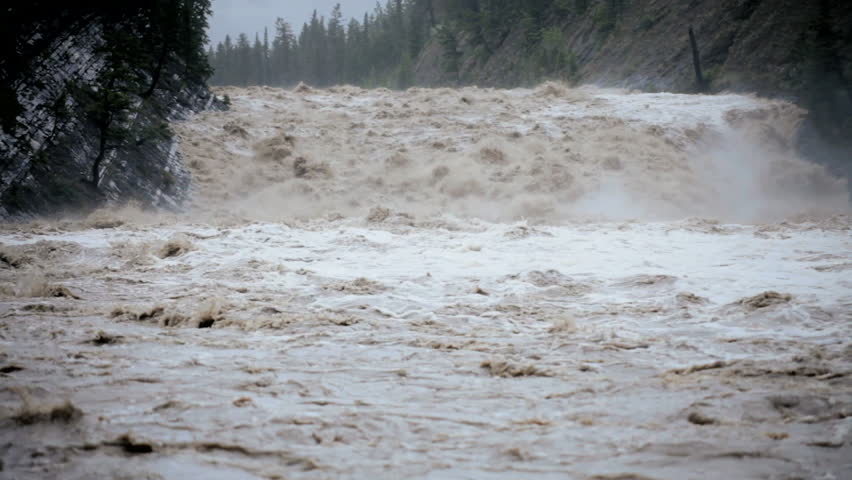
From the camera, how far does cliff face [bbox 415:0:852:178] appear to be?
1475 centimetres

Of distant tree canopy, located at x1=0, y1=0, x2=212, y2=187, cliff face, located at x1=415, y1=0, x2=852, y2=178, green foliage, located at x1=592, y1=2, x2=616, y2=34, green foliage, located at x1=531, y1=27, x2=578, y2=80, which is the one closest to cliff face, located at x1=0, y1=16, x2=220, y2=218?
distant tree canopy, located at x1=0, y1=0, x2=212, y2=187

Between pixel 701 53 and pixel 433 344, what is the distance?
28967 mm

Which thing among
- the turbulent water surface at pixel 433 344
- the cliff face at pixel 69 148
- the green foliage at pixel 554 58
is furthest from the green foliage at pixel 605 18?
the cliff face at pixel 69 148

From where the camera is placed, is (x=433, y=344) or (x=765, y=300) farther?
(x=765, y=300)

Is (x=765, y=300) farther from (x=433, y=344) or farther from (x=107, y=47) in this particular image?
(x=107, y=47)

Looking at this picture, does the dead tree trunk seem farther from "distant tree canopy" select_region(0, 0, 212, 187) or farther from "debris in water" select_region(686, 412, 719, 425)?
"debris in water" select_region(686, 412, 719, 425)

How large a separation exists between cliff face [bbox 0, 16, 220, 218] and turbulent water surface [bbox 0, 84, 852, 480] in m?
1.02

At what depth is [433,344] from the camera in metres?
3.91

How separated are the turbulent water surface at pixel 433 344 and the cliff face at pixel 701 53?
14.0 feet

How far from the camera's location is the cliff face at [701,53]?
14.8 metres

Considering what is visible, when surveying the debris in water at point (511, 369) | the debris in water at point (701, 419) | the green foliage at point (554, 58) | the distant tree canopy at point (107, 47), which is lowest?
the debris in water at point (511, 369)

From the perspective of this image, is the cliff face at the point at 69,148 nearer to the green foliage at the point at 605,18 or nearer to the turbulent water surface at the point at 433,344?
the turbulent water surface at the point at 433,344

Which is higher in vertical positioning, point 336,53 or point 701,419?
point 336,53

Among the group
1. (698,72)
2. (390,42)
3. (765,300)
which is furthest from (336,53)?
(765,300)
